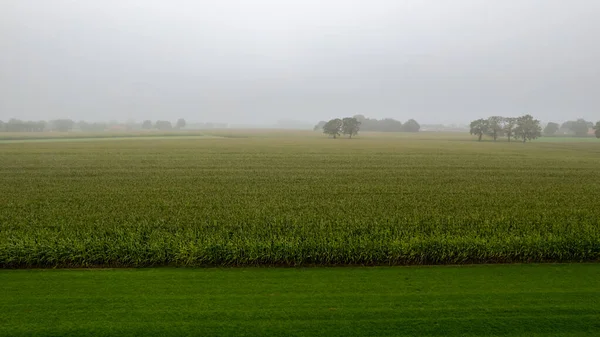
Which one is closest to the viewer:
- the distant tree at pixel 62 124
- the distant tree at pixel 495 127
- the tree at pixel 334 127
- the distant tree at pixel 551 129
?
the distant tree at pixel 495 127

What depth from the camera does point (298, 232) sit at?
12.3m

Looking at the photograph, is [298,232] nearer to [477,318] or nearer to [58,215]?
[477,318]

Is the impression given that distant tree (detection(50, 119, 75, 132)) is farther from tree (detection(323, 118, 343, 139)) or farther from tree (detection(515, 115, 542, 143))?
tree (detection(515, 115, 542, 143))

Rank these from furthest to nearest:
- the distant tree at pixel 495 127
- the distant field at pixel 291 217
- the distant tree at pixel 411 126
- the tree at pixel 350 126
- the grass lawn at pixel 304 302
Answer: the distant tree at pixel 411 126, the tree at pixel 350 126, the distant tree at pixel 495 127, the distant field at pixel 291 217, the grass lawn at pixel 304 302

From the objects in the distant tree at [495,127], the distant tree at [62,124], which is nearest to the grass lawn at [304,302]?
the distant tree at [495,127]

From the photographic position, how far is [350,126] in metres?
Result: 98.4

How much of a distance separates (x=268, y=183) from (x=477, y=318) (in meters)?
16.6

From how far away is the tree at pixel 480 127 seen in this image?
91606 millimetres

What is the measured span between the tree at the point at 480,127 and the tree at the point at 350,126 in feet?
87.8

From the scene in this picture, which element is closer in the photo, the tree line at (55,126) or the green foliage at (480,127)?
the green foliage at (480,127)

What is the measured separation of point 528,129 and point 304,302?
3749 inches

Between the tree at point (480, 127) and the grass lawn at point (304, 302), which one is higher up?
the tree at point (480, 127)

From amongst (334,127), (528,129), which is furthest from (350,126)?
(528,129)

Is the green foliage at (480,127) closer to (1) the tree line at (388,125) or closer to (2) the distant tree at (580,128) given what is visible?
(2) the distant tree at (580,128)
